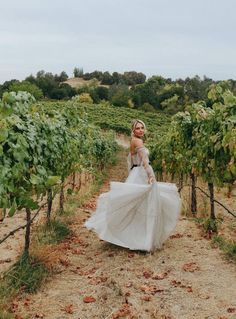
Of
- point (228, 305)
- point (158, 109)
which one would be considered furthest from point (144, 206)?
point (158, 109)

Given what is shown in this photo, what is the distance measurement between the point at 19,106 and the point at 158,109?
179 feet

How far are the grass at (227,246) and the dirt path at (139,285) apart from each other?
10 cm

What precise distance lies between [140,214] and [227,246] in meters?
1.20

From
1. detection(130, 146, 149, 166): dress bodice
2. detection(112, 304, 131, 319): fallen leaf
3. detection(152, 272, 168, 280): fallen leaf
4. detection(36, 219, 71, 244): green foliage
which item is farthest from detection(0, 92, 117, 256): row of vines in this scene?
detection(152, 272, 168, 280): fallen leaf

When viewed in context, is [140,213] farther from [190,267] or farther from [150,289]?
[150,289]

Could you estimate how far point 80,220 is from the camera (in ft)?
28.3

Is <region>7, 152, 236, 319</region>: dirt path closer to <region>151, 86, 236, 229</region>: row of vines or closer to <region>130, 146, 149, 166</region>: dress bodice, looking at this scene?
<region>151, 86, 236, 229</region>: row of vines

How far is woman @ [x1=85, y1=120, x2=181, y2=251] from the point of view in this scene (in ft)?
19.8

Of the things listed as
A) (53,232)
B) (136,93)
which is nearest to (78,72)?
(136,93)

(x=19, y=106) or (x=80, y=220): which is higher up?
(x=19, y=106)

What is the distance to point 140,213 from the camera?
6.12m

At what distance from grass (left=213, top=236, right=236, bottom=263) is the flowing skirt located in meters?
0.71

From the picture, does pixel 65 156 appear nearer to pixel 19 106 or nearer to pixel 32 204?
pixel 19 106

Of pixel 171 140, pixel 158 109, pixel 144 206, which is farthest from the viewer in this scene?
pixel 158 109
